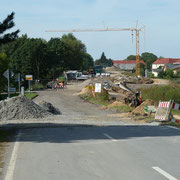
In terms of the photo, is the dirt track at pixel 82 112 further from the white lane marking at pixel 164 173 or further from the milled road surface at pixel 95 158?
the white lane marking at pixel 164 173

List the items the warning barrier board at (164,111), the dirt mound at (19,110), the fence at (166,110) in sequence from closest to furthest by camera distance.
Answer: the fence at (166,110), the warning barrier board at (164,111), the dirt mound at (19,110)

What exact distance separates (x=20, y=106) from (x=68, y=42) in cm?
10315

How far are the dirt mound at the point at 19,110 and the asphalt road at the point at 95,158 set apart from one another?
34.9 feet

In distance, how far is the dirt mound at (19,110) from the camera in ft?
82.1

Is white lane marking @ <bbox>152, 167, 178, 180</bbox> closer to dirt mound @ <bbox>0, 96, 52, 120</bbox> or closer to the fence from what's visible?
the fence

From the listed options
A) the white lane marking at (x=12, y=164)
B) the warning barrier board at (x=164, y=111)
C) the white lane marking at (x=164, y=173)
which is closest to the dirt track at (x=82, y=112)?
the warning barrier board at (x=164, y=111)

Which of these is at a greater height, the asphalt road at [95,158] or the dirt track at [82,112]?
the asphalt road at [95,158]

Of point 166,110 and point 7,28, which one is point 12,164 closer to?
point 7,28

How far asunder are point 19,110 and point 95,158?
16181 millimetres

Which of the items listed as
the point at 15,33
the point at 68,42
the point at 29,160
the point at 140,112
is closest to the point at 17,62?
the point at 68,42

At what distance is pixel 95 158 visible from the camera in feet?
32.2

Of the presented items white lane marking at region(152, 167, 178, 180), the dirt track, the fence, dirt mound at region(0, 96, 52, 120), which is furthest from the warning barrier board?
white lane marking at region(152, 167, 178, 180)

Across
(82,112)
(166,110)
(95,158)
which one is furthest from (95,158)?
(82,112)

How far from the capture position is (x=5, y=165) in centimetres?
920
